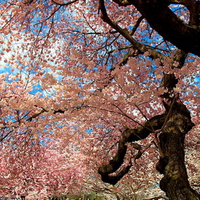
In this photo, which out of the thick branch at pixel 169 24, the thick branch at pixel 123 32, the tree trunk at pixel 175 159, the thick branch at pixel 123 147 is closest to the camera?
the thick branch at pixel 169 24

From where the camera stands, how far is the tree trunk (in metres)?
2.94

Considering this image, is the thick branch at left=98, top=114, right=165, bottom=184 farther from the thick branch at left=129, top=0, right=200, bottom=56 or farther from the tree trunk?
the thick branch at left=129, top=0, right=200, bottom=56

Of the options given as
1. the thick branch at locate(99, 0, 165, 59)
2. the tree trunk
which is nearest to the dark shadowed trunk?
the tree trunk

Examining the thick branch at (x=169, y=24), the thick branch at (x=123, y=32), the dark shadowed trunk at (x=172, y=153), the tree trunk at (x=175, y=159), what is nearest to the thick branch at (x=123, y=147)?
the dark shadowed trunk at (x=172, y=153)

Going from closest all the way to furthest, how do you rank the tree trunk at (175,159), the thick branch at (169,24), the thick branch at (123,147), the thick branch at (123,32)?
1. the thick branch at (169,24)
2. the tree trunk at (175,159)
3. the thick branch at (123,147)
4. the thick branch at (123,32)

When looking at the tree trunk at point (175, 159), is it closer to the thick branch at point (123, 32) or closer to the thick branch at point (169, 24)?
the thick branch at point (169, 24)

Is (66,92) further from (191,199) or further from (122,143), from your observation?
(191,199)

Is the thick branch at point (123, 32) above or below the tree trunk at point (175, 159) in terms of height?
above

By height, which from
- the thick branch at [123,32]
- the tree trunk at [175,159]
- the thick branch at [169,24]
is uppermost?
the thick branch at [123,32]

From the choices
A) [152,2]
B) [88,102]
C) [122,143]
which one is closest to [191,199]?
[122,143]

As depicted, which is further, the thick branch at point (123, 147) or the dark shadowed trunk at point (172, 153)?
the thick branch at point (123, 147)

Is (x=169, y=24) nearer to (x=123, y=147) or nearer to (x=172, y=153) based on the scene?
(x=172, y=153)

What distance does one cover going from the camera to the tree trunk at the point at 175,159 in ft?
9.66

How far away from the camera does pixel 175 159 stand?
3.32 meters
